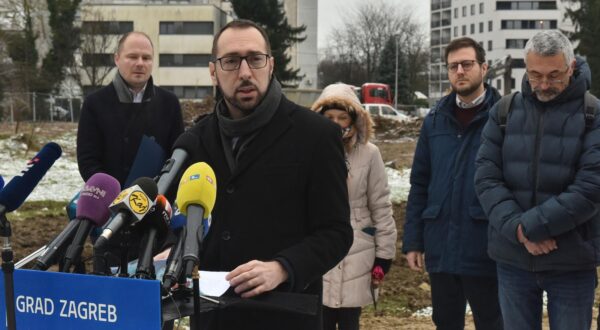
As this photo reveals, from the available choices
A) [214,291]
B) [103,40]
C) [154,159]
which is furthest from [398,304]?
[103,40]

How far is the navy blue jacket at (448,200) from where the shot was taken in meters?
4.87

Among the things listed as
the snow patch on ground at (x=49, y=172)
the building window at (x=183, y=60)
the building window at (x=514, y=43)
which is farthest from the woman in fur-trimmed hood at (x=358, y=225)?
the building window at (x=514, y=43)

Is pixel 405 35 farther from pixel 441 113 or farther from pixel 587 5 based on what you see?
pixel 441 113

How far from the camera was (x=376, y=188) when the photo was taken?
5.22 metres

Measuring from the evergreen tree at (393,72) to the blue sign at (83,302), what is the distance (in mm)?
75622

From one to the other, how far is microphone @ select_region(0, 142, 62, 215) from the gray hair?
8.48ft

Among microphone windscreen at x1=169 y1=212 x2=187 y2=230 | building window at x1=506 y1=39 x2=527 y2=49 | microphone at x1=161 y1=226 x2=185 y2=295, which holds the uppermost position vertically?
building window at x1=506 y1=39 x2=527 y2=49

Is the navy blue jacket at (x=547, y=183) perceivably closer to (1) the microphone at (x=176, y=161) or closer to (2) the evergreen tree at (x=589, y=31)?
(1) the microphone at (x=176, y=161)

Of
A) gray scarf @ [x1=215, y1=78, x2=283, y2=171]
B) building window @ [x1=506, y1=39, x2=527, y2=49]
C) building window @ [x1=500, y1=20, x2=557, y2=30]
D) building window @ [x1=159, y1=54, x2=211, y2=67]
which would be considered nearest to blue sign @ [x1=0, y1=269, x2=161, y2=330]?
gray scarf @ [x1=215, y1=78, x2=283, y2=171]

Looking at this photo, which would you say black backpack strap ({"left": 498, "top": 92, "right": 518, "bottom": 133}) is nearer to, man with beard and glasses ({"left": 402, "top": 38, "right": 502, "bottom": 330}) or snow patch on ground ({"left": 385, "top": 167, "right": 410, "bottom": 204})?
man with beard and glasses ({"left": 402, "top": 38, "right": 502, "bottom": 330})

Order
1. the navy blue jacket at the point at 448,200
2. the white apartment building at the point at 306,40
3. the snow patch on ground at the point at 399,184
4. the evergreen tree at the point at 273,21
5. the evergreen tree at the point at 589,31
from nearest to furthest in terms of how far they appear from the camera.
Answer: the navy blue jacket at the point at 448,200 < the snow patch on ground at the point at 399,184 < the evergreen tree at the point at 273,21 < the evergreen tree at the point at 589,31 < the white apartment building at the point at 306,40

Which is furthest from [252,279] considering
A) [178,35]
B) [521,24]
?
[521,24]

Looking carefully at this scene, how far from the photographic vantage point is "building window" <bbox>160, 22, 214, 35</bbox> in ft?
228

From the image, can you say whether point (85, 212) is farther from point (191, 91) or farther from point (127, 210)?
point (191, 91)
